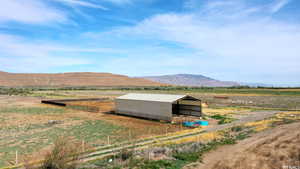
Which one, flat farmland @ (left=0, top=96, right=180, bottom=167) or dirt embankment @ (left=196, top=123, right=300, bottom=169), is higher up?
dirt embankment @ (left=196, top=123, right=300, bottom=169)

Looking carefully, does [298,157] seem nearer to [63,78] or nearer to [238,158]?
[238,158]

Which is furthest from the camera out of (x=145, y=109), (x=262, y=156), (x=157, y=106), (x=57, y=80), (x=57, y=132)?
(x=57, y=80)

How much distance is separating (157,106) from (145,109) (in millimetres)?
2180

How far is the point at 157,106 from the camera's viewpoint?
27.4m

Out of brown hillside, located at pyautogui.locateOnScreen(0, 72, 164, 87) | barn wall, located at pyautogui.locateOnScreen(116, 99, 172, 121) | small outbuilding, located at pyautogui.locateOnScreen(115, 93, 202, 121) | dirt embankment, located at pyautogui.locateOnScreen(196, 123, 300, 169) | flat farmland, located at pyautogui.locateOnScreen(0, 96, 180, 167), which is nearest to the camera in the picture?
dirt embankment, located at pyautogui.locateOnScreen(196, 123, 300, 169)

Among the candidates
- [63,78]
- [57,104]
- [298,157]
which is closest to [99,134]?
[298,157]

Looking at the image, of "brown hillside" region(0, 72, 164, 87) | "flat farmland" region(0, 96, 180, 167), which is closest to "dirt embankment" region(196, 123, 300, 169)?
"flat farmland" region(0, 96, 180, 167)

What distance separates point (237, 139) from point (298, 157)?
20.5 feet

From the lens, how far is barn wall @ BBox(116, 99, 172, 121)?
26.4 meters

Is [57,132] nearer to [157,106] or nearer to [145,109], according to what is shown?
[145,109]

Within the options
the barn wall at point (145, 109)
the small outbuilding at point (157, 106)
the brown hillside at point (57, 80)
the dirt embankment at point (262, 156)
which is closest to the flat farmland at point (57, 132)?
the barn wall at point (145, 109)

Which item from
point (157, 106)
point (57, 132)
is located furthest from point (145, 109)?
point (57, 132)

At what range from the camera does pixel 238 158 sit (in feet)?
37.4

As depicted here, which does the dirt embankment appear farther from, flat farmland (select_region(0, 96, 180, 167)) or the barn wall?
the barn wall
